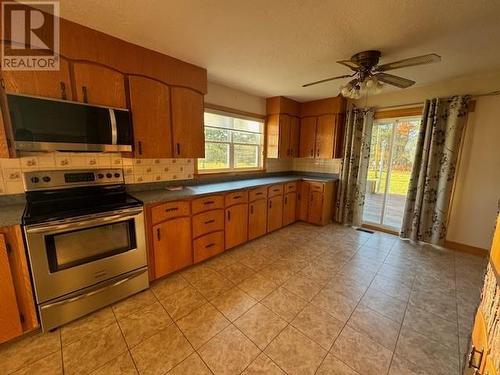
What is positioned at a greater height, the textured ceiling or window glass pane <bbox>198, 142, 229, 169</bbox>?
the textured ceiling

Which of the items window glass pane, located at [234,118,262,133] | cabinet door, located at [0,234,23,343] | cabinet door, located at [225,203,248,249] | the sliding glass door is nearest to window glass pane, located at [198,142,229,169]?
window glass pane, located at [234,118,262,133]

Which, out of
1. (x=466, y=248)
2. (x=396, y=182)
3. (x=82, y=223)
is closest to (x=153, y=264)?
(x=82, y=223)

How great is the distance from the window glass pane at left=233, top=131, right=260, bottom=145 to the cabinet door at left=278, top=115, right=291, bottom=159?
0.45 metres

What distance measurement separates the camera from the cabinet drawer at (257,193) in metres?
3.22

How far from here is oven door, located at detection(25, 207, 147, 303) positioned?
1.58m

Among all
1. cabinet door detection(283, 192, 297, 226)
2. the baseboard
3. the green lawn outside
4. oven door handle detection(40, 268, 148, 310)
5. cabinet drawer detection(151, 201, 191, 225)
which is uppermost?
the green lawn outside

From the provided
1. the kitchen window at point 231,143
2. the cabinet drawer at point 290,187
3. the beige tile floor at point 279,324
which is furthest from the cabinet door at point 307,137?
the beige tile floor at point 279,324

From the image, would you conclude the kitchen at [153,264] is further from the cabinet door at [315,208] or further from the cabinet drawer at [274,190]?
the cabinet door at [315,208]

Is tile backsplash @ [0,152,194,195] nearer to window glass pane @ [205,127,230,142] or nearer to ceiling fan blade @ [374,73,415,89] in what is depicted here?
window glass pane @ [205,127,230,142]

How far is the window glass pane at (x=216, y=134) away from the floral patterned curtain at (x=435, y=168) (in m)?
3.05

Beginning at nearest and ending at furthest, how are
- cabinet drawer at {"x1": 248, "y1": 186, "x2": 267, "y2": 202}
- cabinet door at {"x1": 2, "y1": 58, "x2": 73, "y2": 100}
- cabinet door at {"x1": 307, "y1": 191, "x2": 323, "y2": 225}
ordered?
cabinet door at {"x1": 2, "y1": 58, "x2": 73, "y2": 100} < cabinet drawer at {"x1": 248, "y1": 186, "x2": 267, "y2": 202} < cabinet door at {"x1": 307, "y1": 191, "x2": 323, "y2": 225}

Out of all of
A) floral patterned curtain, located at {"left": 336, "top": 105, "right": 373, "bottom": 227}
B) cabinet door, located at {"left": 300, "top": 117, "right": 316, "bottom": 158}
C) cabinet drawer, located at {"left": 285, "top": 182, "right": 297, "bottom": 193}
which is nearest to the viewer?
floral patterned curtain, located at {"left": 336, "top": 105, "right": 373, "bottom": 227}

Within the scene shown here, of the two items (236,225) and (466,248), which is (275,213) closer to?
(236,225)

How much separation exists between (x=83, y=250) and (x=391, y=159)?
4.60m
